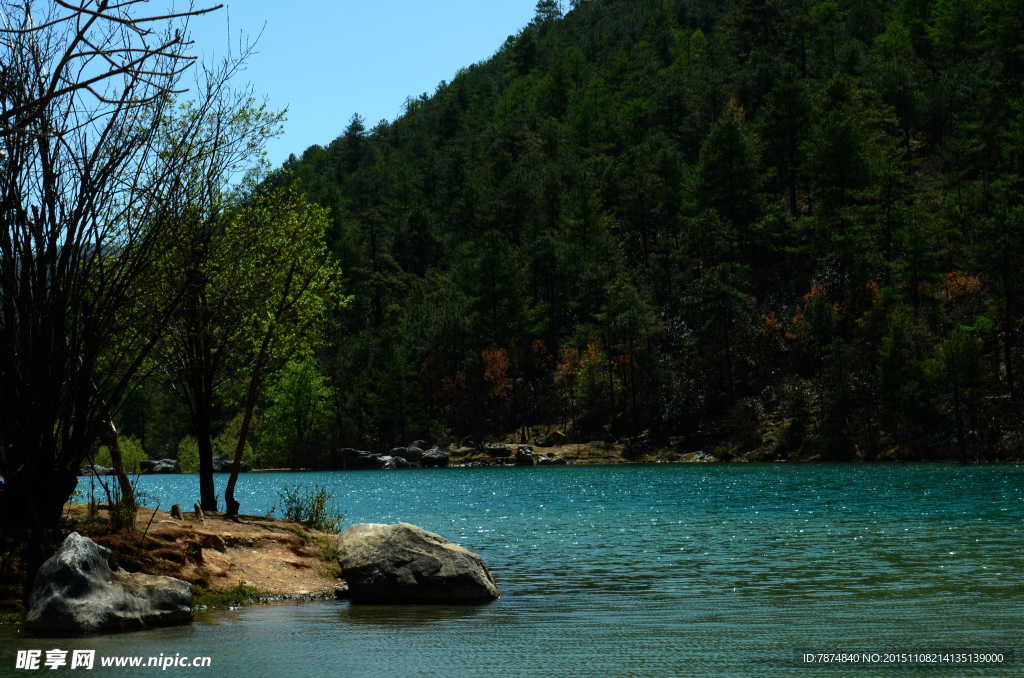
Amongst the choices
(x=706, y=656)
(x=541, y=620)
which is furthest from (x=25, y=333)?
(x=706, y=656)

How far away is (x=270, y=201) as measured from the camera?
26.0 m

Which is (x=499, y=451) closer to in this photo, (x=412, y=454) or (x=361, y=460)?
(x=412, y=454)

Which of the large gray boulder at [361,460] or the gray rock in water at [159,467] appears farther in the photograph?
the gray rock in water at [159,467]

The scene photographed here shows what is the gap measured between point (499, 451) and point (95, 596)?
282 ft

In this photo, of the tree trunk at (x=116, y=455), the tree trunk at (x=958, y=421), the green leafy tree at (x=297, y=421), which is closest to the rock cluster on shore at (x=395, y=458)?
the green leafy tree at (x=297, y=421)

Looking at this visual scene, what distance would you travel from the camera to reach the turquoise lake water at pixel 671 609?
402 inches

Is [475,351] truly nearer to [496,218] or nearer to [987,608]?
[496,218]

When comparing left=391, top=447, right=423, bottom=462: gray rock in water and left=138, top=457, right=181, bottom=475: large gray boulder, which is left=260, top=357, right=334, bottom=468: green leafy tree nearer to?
left=391, top=447, right=423, bottom=462: gray rock in water

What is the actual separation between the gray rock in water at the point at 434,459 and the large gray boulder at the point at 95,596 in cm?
8694

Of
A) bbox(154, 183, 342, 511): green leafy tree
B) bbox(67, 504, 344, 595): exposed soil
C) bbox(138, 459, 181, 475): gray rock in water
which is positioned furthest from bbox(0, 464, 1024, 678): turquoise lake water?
bbox(138, 459, 181, 475): gray rock in water

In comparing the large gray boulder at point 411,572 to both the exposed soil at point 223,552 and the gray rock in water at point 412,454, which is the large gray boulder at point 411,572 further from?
the gray rock in water at point 412,454

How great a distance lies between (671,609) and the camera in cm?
1391

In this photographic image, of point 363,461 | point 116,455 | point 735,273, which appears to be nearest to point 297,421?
point 363,461

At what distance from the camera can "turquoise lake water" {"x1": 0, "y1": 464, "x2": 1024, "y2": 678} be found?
10.2 meters
